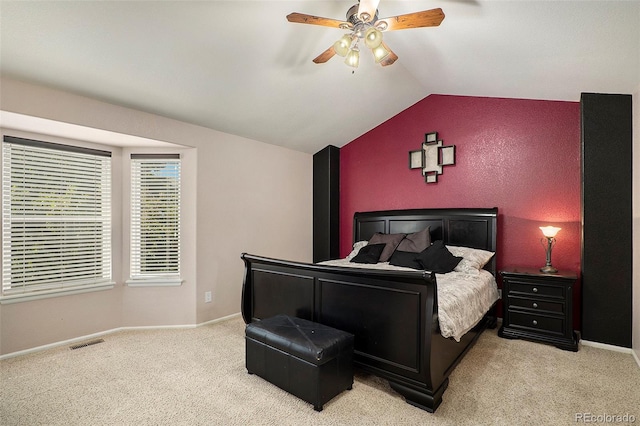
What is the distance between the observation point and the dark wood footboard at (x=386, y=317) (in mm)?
2025

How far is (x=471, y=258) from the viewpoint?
11.2 feet

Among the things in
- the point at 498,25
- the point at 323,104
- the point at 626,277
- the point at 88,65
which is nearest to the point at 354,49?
the point at 498,25

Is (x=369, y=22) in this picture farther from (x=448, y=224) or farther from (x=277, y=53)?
(x=448, y=224)

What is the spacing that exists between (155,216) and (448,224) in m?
3.62

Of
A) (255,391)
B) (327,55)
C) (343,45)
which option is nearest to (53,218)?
(255,391)

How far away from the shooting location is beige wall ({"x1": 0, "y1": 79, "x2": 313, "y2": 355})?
2.88 metres

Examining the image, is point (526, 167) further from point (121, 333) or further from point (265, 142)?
point (121, 333)

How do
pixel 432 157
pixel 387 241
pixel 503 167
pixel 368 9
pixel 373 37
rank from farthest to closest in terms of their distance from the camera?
pixel 432 157, pixel 387 241, pixel 503 167, pixel 373 37, pixel 368 9

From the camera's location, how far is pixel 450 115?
421cm

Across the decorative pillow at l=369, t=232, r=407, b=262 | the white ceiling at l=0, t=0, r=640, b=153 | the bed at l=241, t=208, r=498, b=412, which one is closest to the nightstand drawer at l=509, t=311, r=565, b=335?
the bed at l=241, t=208, r=498, b=412

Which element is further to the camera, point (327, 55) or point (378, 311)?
point (327, 55)

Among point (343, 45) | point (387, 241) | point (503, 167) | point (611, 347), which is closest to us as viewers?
point (343, 45)

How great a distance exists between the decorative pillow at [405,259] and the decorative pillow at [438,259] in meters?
0.06

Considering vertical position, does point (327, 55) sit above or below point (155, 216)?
above
